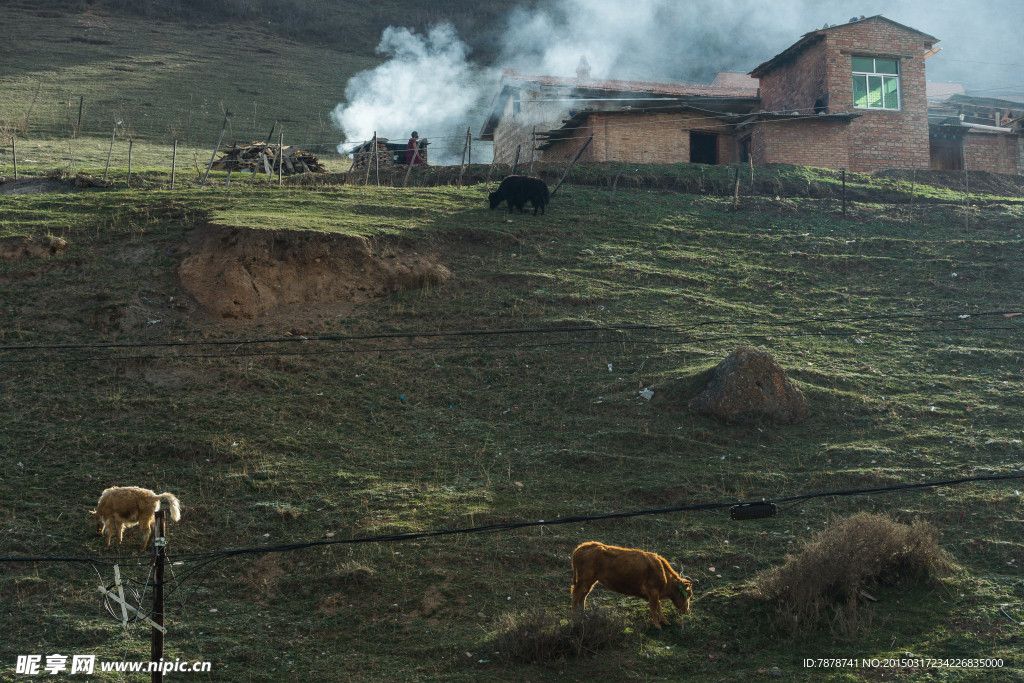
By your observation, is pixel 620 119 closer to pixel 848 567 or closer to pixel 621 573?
pixel 848 567

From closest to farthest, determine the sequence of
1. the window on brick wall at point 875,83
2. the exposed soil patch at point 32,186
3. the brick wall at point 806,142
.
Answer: the exposed soil patch at point 32,186
the brick wall at point 806,142
the window on brick wall at point 875,83

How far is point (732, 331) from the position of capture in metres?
16.2

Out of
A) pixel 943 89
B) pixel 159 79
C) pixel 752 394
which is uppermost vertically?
pixel 943 89

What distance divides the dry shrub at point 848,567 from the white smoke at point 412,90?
116ft

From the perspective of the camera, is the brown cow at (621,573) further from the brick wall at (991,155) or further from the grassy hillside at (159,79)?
the brick wall at (991,155)

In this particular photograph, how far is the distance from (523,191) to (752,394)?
11685 mm

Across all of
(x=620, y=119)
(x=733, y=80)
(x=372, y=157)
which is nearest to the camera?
(x=620, y=119)

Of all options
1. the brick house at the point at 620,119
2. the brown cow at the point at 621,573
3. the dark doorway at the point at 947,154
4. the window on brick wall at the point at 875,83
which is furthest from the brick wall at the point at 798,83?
the brown cow at the point at 621,573

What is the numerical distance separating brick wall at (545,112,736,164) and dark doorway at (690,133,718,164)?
70cm

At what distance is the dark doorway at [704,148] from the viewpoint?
3169 centimetres

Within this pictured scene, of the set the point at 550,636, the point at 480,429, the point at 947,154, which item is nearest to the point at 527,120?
the point at 947,154

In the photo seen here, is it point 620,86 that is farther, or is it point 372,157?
point 372,157

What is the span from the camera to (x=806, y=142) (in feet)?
98.6

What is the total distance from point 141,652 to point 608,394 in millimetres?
8646
